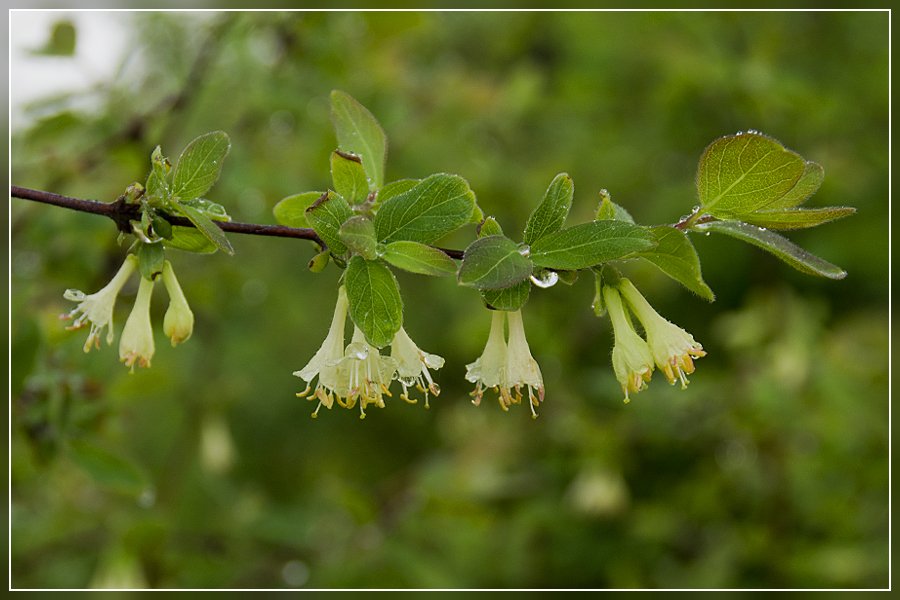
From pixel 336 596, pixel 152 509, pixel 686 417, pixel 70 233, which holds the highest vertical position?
pixel 70 233

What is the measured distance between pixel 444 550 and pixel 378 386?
4.09 feet

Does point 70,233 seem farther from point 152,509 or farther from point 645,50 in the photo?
point 645,50

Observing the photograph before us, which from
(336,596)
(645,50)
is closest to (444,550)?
(336,596)

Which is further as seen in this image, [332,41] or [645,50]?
[645,50]

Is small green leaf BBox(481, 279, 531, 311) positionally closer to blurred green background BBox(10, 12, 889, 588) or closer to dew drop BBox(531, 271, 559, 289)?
dew drop BBox(531, 271, 559, 289)

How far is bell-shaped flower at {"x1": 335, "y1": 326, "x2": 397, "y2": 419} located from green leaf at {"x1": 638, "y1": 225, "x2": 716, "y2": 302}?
0.20 meters

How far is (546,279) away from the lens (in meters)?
0.58

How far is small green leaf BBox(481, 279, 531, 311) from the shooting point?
1.79 feet

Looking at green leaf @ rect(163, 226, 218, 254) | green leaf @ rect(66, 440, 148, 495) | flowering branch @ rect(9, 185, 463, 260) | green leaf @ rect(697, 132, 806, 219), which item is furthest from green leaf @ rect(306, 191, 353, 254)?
green leaf @ rect(66, 440, 148, 495)

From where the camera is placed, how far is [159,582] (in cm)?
132

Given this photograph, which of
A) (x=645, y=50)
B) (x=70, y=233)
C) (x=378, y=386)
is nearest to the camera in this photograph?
(x=378, y=386)

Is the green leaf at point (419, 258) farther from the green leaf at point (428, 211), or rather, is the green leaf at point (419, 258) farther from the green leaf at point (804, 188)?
the green leaf at point (804, 188)

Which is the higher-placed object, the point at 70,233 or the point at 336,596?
the point at 70,233

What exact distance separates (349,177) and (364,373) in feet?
0.46
